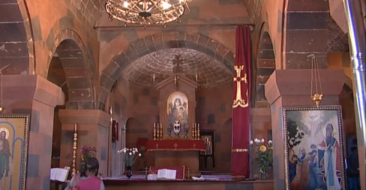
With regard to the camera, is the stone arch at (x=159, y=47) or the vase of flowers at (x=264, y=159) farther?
the stone arch at (x=159, y=47)

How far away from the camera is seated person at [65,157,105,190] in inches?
160

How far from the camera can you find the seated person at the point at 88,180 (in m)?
4.06

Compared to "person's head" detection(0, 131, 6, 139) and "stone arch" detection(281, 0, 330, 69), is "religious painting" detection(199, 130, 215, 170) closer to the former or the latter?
"stone arch" detection(281, 0, 330, 69)

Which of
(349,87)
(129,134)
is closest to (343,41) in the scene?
(349,87)

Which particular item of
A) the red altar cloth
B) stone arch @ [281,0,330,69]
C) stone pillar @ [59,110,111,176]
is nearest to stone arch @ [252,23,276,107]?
stone arch @ [281,0,330,69]

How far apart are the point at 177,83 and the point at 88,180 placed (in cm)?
958

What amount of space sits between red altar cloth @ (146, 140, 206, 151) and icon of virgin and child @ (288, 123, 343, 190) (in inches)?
253

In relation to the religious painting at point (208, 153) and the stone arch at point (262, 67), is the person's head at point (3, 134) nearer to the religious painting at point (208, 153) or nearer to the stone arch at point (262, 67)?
the stone arch at point (262, 67)

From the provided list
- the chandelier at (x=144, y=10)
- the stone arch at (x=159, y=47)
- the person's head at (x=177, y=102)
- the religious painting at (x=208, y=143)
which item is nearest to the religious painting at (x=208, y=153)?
the religious painting at (x=208, y=143)

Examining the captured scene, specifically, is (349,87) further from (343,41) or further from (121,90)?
(121,90)

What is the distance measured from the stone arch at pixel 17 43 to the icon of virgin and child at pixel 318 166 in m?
4.52

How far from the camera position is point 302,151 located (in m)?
5.86

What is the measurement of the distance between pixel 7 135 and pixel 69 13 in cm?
328

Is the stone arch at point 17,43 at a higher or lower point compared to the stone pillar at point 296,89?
higher
